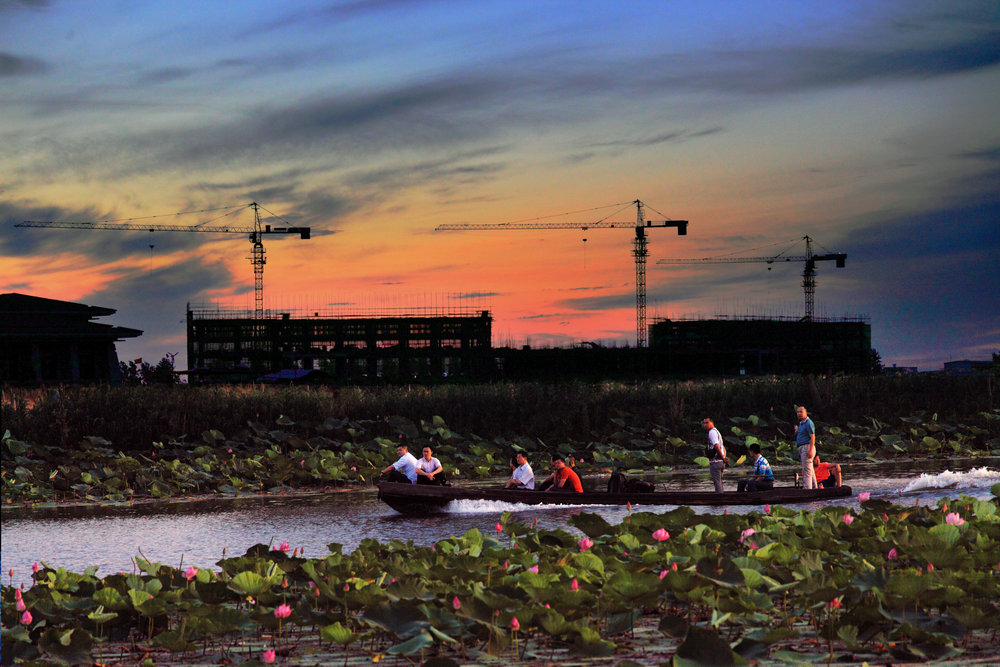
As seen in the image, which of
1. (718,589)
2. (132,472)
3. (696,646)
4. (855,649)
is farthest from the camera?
(132,472)

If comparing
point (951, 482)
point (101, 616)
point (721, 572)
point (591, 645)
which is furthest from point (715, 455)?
point (101, 616)

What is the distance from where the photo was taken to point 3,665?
303 inches

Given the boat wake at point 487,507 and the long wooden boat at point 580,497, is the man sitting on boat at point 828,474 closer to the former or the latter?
the long wooden boat at point 580,497

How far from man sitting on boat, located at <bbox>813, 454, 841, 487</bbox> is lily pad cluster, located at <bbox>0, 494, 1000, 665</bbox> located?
1180cm

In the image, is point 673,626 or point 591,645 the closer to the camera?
point 591,645

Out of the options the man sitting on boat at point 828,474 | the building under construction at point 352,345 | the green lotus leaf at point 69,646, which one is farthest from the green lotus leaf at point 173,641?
the building under construction at point 352,345

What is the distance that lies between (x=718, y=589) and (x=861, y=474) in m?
21.2

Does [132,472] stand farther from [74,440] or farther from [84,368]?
[84,368]

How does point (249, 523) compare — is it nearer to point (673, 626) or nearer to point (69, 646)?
point (69, 646)

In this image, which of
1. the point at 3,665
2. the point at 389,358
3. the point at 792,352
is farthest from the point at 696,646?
the point at 792,352

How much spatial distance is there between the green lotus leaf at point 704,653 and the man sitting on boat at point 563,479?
47.2 ft

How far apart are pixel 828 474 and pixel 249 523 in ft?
43.8

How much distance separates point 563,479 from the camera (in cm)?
2128

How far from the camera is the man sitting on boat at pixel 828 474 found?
22409 millimetres
